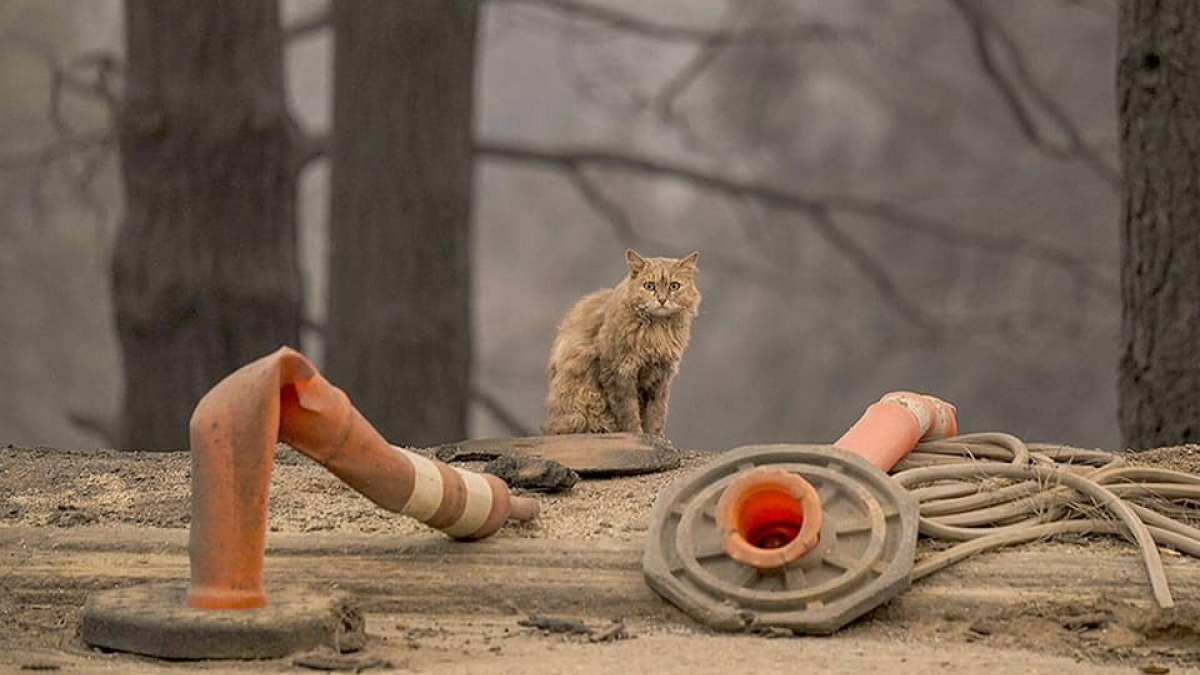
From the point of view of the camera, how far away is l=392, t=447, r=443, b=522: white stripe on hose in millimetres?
5324

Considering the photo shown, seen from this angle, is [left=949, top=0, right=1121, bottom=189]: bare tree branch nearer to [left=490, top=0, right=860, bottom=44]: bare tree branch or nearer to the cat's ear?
[left=490, top=0, right=860, bottom=44]: bare tree branch

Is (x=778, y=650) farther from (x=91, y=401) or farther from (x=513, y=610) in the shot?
(x=91, y=401)

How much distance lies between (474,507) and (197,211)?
5126 mm

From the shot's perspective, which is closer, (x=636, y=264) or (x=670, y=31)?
(x=636, y=264)

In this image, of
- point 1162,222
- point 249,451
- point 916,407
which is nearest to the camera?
point 249,451

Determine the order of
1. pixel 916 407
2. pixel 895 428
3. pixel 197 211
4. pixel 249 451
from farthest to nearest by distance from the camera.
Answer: pixel 197 211, pixel 916 407, pixel 895 428, pixel 249 451

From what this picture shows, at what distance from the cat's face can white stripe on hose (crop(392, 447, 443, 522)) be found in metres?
1.46

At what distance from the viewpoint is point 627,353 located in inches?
264

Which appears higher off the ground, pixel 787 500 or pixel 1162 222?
pixel 1162 222

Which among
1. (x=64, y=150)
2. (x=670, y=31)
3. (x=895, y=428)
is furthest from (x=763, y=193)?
(x=895, y=428)

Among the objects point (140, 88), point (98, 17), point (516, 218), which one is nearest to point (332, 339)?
point (140, 88)

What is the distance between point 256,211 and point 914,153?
12.6 meters

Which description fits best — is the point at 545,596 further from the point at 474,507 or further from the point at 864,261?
the point at 864,261

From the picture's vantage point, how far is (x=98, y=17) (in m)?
18.5
